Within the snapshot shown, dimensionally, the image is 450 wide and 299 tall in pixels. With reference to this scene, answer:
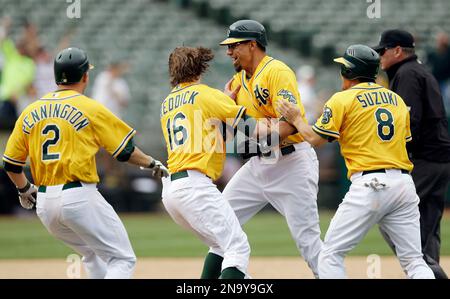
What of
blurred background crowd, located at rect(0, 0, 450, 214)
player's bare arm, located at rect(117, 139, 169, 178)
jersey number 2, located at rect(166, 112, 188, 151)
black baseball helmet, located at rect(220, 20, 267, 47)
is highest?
black baseball helmet, located at rect(220, 20, 267, 47)

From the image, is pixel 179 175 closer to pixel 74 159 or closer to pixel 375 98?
pixel 74 159

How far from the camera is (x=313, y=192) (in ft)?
24.7

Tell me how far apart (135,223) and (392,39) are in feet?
23.9

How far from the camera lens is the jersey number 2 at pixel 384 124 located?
22.1 feet

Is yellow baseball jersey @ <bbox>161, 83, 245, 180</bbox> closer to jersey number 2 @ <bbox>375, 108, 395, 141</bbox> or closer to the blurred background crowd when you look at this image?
jersey number 2 @ <bbox>375, 108, 395, 141</bbox>

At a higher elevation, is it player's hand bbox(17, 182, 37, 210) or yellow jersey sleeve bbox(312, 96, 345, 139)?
yellow jersey sleeve bbox(312, 96, 345, 139)

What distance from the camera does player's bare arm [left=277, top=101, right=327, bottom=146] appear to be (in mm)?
6773

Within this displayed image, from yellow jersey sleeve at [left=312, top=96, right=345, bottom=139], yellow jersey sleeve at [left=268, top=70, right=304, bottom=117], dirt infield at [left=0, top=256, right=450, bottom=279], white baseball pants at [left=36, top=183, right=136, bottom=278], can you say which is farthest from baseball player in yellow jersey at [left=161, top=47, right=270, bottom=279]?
dirt infield at [left=0, top=256, right=450, bottom=279]

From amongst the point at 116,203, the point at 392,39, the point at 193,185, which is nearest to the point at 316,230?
the point at 193,185

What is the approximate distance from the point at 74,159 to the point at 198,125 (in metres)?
0.93

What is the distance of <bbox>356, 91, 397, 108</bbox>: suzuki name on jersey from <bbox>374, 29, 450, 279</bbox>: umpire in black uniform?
3.16 feet

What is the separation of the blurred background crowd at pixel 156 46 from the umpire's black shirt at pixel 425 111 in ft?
23.9

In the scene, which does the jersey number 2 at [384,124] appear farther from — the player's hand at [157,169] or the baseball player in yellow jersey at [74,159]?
the baseball player in yellow jersey at [74,159]

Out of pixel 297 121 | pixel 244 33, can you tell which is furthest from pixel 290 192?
pixel 244 33
